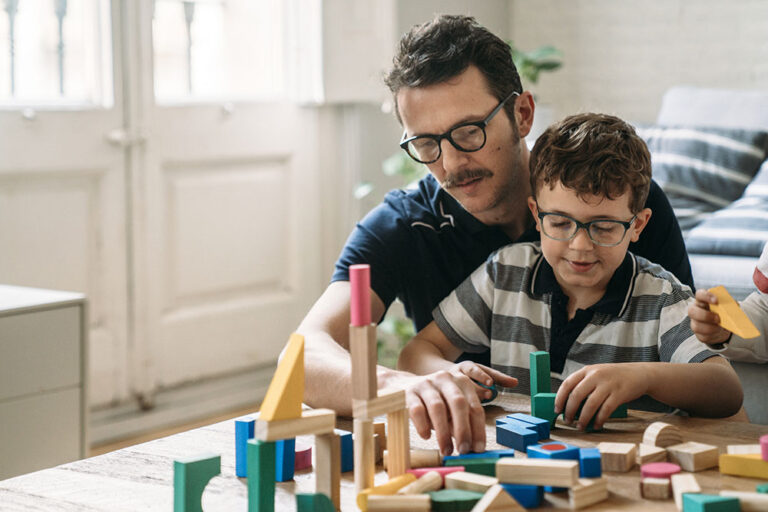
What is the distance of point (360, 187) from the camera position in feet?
12.7

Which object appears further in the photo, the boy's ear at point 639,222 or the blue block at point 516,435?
the boy's ear at point 639,222

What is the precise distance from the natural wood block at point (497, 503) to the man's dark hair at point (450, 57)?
37.1 inches

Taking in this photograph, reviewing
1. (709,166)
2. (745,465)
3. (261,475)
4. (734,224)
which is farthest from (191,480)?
(709,166)

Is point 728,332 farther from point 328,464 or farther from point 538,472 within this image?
point 328,464

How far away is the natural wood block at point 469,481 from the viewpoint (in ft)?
2.90

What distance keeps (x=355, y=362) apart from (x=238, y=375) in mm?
2995

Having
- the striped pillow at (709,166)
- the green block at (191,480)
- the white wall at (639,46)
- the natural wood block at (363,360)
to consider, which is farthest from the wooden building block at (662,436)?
the white wall at (639,46)

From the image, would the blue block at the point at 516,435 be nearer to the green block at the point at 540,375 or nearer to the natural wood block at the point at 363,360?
the green block at the point at 540,375

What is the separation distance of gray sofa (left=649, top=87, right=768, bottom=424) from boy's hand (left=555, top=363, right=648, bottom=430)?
1202 millimetres

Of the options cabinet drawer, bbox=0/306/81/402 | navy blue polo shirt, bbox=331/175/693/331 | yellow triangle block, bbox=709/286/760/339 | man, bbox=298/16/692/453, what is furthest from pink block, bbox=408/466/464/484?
cabinet drawer, bbox=0/306/81/402

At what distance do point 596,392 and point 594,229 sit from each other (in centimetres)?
37

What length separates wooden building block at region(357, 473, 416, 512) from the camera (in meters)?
0.87

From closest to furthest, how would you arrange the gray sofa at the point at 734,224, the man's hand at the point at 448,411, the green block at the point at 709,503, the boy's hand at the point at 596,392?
the green block at the point at 709,503 < the man's hand at the point at 448,411 < the boy's hand at the point at 596,392 < the gray sofa at the point at 734,224

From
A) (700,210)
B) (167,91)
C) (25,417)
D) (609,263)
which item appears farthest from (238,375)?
(609,263)
